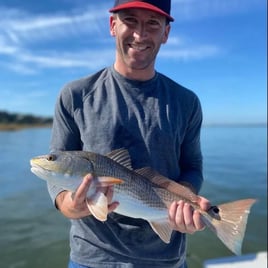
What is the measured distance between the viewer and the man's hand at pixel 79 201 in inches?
96.6

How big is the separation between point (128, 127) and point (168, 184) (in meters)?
0.53

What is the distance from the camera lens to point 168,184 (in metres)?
2.88

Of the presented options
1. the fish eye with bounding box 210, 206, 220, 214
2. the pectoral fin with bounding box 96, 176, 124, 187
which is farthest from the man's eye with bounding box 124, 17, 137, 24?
the fish eye with bounding box 210, 206, 220, 214

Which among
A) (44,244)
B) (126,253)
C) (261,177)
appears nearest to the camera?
(126,253)

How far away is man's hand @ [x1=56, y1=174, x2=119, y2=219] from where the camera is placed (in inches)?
96.6

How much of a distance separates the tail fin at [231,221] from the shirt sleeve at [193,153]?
1.33 feet

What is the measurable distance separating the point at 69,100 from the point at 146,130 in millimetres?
640

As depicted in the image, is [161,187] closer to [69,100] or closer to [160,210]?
[160,210]

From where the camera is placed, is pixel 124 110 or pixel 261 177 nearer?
pixel 124 110

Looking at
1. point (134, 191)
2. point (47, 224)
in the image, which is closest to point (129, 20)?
point (134, 191)

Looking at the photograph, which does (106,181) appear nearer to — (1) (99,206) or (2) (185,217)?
(1) (99,206)

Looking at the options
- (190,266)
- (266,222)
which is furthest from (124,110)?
(266,222)

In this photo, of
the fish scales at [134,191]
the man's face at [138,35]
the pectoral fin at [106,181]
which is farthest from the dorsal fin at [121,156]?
the man's face at [138,35]

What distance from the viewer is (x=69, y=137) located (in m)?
2.98
